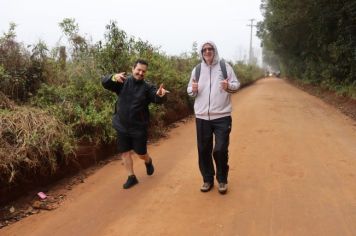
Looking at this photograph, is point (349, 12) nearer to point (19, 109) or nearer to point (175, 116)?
point (175, 116)

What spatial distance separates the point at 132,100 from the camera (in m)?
5.98

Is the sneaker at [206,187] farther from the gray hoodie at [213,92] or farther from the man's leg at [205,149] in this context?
the gray hoodie at [213,92]

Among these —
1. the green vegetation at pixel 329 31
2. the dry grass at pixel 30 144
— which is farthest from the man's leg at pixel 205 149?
the green vegetation at pixel 329 31

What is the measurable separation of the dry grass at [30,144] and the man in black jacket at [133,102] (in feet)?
Result: 3.01

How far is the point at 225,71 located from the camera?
5.55m

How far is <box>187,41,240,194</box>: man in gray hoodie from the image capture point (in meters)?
5.55

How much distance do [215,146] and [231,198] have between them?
71 centimetres

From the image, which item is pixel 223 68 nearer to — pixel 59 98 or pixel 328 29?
pixel 59 98

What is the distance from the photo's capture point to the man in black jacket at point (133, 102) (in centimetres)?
593

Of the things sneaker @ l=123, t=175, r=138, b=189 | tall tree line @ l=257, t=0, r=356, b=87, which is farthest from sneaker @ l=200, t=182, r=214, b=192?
tall tree line @ l=257, t=0, r=356, b=87

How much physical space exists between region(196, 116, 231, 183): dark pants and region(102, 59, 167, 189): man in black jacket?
2.49 ft

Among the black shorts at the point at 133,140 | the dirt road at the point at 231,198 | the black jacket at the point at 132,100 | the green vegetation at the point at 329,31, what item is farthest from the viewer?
the green vegetation at the point at 329,31

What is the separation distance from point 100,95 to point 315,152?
4.37m

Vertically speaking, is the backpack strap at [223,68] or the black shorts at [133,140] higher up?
the backpack strap at [223,68]
